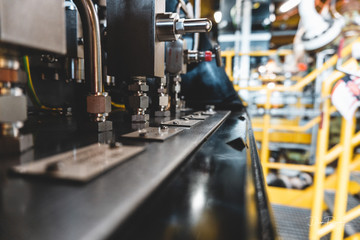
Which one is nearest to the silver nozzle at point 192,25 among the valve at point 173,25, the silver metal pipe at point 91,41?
the valve at point 173,25

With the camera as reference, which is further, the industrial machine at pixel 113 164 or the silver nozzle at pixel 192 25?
the silver nozzle at pixel 192 25

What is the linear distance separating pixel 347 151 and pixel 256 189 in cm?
157

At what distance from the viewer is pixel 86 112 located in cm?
57

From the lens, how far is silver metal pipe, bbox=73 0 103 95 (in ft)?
1.73

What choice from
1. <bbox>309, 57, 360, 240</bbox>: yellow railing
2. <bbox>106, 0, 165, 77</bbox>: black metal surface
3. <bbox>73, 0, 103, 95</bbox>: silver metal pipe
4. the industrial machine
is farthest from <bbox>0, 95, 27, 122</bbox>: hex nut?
<bbox>309, 57, 360, 240</bbox>: yellow railing

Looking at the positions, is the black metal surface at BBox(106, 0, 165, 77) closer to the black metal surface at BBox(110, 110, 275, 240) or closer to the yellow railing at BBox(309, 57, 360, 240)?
the black metal surface at BBox(110, 110, 275, 240)

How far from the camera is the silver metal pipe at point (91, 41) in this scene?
1.73 ft

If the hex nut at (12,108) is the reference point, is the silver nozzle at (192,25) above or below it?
above

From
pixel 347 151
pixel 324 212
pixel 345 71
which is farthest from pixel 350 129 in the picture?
pixel 324 212

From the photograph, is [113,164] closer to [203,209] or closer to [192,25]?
[203,209]

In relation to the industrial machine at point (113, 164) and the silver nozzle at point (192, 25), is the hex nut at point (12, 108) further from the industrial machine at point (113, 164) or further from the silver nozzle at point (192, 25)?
the silver nozzle at point (192, 25)

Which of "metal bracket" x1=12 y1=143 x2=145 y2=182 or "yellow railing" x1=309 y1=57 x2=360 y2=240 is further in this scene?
"yellow railing" x1=309 y1=57 x2=360 y2=240

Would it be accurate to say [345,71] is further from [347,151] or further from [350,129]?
[347,151]

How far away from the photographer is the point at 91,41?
0.54 m
